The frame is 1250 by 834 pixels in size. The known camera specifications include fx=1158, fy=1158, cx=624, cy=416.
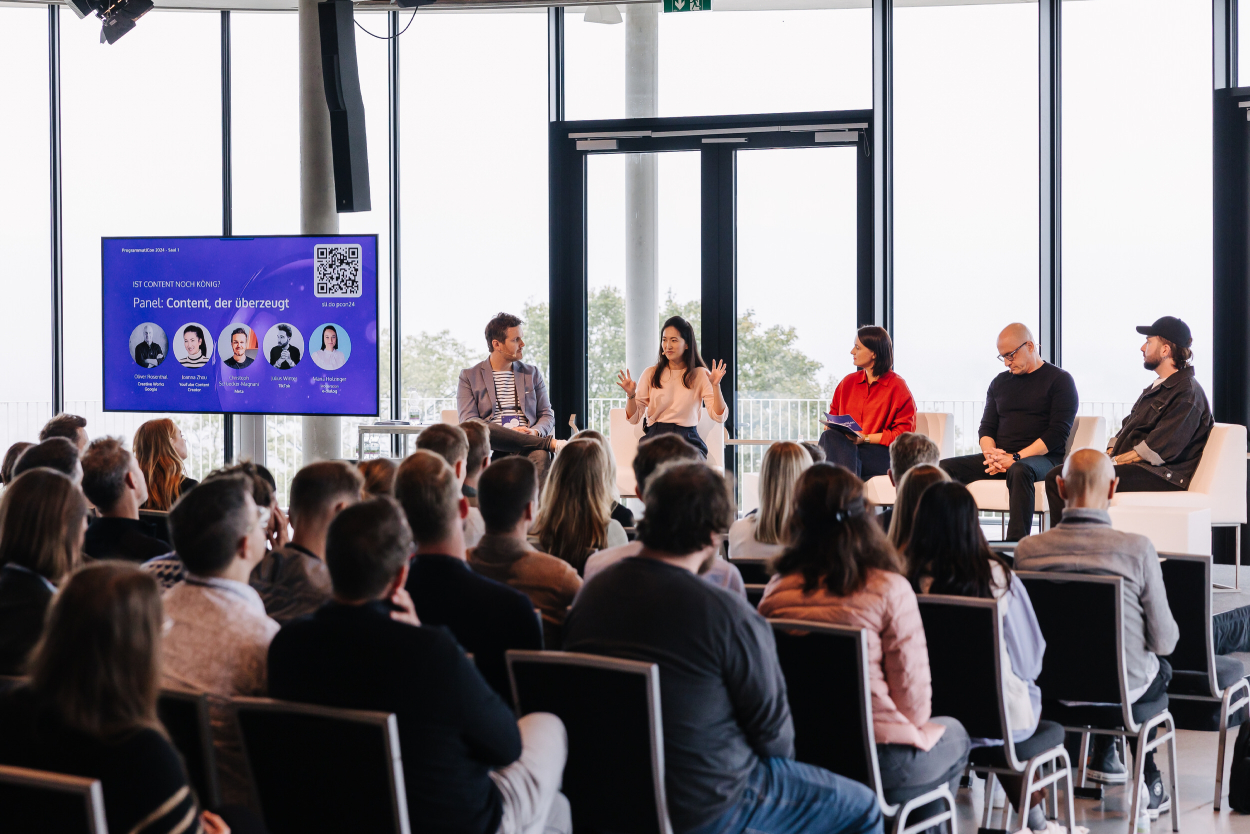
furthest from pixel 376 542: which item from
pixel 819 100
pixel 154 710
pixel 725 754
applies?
pixel 819 100

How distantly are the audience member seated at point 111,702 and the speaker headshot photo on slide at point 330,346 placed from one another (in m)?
5.66

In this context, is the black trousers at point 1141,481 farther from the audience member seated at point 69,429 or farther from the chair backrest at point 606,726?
the audience member seated at point 69,429

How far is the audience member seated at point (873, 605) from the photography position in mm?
2555

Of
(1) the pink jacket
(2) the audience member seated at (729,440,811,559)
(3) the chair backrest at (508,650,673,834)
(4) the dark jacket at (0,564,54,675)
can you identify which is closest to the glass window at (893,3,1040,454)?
(2) the audience member seated at (729,440,811,559)

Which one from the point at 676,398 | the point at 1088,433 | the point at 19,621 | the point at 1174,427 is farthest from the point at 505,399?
the point at 19,621

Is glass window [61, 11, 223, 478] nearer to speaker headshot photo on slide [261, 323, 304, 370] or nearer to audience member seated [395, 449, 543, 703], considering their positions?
speaker headshot photo on slide [261, 323, 304, 370]

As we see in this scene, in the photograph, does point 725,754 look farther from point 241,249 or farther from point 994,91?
point 994,91

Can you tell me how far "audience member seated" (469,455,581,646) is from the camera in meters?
2.95

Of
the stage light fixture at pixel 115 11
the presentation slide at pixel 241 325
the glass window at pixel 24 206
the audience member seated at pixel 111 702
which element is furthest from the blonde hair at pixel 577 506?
the glass window at pixel 24 206

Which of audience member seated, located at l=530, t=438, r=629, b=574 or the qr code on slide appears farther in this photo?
the qr code on slide

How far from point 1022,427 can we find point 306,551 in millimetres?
4729

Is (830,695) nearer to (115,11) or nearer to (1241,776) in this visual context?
(1241,776)

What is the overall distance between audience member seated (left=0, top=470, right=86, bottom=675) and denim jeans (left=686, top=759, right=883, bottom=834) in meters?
1.46

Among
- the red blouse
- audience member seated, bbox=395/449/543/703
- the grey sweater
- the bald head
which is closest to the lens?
audience member seated, bbox=395/449/543/703
